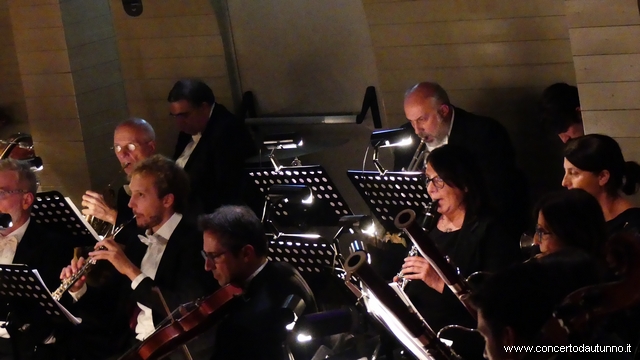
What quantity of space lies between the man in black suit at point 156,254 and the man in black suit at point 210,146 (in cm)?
114

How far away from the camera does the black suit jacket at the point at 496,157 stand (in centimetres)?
485

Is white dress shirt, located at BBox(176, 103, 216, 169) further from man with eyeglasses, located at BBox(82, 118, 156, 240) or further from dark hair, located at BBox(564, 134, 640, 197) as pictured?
dark hair, located at BBox(564, 134, 640, 197)

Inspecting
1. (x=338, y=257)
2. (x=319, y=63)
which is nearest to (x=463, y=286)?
(x=338, y=257)

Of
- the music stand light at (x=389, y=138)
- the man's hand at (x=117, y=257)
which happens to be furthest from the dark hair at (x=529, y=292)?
the music stand light at (x=389, y=138)

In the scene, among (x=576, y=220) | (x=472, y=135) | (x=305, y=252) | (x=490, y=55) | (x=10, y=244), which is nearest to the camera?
(x=576, y=220)

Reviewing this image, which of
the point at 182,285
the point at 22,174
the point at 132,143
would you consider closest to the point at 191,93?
the point at 132,143

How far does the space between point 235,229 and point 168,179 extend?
0.81m

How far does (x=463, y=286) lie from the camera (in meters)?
3.18

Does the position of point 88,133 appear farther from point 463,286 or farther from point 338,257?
point 463,286

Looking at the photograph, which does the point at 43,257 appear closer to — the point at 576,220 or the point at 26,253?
the point at 26,253

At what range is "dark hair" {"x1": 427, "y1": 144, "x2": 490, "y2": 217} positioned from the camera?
12.4 feet

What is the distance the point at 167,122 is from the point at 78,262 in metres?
2.64

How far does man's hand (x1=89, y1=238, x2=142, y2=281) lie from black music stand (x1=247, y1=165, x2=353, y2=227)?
91 centimetres

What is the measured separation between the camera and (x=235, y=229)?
3.58 meters
